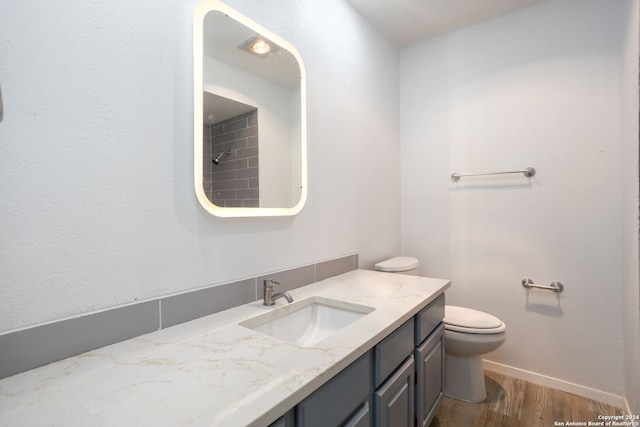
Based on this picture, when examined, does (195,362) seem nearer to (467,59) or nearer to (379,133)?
(379,133)

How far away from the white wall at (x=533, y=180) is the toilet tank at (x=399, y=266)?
→ 31 cm

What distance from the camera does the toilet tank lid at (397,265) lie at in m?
1.93

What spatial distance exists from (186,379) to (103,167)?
60 cm

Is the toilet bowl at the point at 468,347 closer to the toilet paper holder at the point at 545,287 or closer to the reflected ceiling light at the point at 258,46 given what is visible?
the toilet paper holder at the point at 545,287

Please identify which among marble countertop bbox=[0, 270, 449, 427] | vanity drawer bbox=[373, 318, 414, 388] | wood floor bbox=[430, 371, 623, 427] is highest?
marble countertop bbox=[0, 270, 449, 427]

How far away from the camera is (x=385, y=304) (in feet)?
3.91

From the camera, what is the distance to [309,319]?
1.27 metres

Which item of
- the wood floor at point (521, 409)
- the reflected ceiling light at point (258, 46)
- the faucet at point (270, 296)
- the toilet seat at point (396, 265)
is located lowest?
the wood floor at point (521, 409)

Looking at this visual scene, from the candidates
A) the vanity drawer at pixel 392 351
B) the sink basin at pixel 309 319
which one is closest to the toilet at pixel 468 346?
the vanity drawer at pixel 392 351

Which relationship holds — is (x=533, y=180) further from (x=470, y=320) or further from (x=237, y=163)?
(x=237, y=163)

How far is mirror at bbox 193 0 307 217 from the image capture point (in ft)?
3.45

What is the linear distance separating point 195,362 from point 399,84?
2.48 meters

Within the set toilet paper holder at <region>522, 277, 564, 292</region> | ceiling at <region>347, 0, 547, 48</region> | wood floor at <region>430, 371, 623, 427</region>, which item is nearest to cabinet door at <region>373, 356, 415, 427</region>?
wood floor at <region>430, 371, 623, 427</region>

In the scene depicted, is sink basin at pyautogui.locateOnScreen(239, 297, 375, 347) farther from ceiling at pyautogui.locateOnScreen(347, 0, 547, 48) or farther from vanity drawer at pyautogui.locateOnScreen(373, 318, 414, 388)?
ceiling at pyautogui.locateOnScreen(347, 0, 547, 48)
